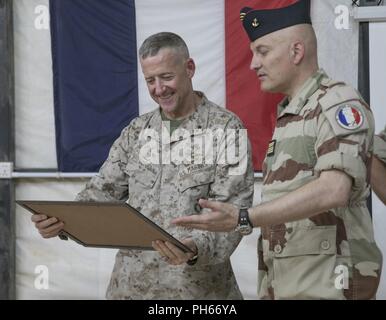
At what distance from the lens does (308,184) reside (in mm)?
2342

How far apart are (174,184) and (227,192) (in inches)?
8.6

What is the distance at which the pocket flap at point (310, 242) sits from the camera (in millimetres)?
2486

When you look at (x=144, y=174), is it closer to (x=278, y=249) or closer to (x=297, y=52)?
(x=278, y=249)

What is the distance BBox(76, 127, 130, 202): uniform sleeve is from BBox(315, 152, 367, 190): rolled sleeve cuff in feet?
3.12

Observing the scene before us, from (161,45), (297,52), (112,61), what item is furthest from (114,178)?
(112,61)

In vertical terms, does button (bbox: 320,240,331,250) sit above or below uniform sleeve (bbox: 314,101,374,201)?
below

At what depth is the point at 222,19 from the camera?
15.0 ft

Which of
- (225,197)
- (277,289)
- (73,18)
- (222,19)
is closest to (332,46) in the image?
(222,19)

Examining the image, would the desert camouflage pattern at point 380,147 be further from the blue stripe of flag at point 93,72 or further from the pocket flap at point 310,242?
the blue stripe of flag at point 93,72

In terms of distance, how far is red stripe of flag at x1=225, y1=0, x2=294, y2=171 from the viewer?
445 centimetres

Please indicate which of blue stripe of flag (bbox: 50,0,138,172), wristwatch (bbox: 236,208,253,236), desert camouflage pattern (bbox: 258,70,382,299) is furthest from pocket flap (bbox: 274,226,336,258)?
blue stripe of flag (bbox: 50,0,138,172)

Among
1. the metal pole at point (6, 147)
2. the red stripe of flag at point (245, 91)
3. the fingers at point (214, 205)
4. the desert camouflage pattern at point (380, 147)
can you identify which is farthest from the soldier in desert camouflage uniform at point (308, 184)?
the metal pole at point (6, 147)

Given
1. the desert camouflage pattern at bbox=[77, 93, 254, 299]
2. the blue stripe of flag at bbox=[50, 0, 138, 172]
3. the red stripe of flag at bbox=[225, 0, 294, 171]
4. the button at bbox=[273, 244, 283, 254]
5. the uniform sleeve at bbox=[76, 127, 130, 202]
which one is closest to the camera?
the button at bbox=[273, 244, 283, 254]

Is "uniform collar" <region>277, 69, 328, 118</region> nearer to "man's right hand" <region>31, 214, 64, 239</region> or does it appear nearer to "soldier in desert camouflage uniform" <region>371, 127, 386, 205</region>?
"soldier in desert camouflage uniform" <region>371, 127, 386, 205</region>
